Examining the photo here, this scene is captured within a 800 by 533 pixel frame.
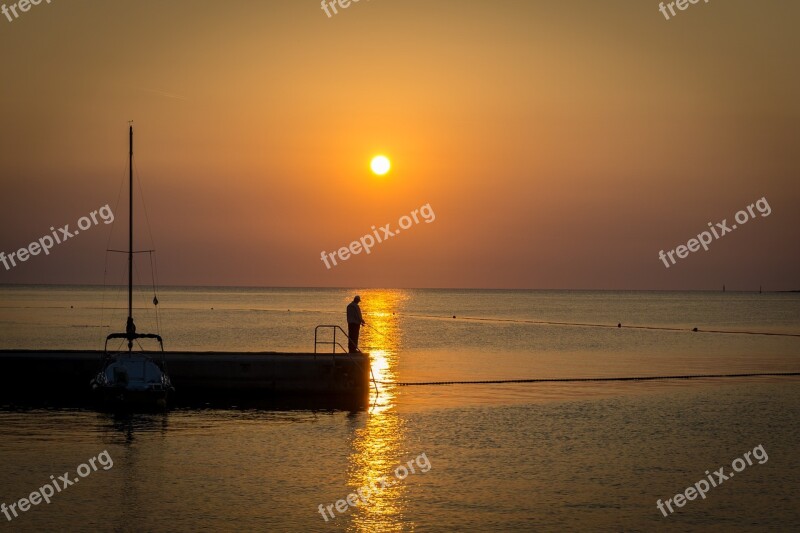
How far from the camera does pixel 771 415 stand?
3158 centimetres

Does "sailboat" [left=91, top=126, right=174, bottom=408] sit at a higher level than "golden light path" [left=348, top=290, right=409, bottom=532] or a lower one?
higher

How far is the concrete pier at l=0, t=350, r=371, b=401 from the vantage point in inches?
1299

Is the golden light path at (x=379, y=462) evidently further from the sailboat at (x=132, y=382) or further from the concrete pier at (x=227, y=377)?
the sailboat at (x=132, y=382)

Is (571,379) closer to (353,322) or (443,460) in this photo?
(353,322)

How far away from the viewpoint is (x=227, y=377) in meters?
33.1

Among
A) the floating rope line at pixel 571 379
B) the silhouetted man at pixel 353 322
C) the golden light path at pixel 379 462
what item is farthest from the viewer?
the floating rope line at pixel 571 379

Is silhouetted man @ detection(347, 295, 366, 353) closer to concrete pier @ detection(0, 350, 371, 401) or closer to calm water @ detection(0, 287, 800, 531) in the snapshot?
concrete pier @ detection(0, 350, 371, 401)

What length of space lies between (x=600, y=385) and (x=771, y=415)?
1030 cm

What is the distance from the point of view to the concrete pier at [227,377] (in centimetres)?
3300

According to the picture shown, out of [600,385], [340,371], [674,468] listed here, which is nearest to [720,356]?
[600,385]

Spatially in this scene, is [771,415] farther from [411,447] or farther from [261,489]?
[261,489]

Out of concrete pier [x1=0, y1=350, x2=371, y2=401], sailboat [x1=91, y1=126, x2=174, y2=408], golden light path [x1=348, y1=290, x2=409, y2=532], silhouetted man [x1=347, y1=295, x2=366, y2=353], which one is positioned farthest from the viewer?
silhouetted man [x1=347, y1=295, x2=366, y2=353]

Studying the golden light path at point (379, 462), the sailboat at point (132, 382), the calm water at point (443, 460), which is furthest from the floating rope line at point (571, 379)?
the sailboat at point (132, 382)

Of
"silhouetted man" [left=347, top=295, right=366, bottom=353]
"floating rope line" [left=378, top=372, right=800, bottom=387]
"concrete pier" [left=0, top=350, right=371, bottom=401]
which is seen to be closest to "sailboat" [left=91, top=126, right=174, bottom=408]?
"concrete pier" [left=0, top=350, right=371, bottom=401]
